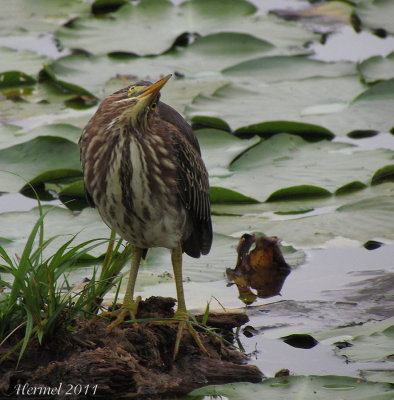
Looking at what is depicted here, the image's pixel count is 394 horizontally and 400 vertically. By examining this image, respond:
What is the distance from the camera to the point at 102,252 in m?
5.23

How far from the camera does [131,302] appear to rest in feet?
14.5

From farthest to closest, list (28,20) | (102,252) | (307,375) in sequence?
1. (28,20)
2. (102,252)
3. (307,375)

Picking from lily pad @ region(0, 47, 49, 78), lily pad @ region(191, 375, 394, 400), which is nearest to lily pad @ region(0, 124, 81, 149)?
lily pad @ region(0, 47, 49, 78)

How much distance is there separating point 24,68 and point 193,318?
4603mm

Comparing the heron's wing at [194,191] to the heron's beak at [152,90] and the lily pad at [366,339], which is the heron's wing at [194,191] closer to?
the heron's beak at [152,90]

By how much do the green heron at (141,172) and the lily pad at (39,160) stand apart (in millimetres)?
1838

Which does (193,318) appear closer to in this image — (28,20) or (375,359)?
(375,359)

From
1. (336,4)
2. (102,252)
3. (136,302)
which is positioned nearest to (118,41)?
(336,4)

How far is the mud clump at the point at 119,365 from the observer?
3834 millimetres

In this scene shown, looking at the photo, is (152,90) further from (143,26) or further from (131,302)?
(143,26)

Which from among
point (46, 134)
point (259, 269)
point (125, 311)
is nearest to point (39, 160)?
point (46, 134)

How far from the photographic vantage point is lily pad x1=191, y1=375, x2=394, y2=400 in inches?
143

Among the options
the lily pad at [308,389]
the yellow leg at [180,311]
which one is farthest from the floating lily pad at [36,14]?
the lily pad at [308,389]

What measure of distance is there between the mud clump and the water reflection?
0.79 metres
